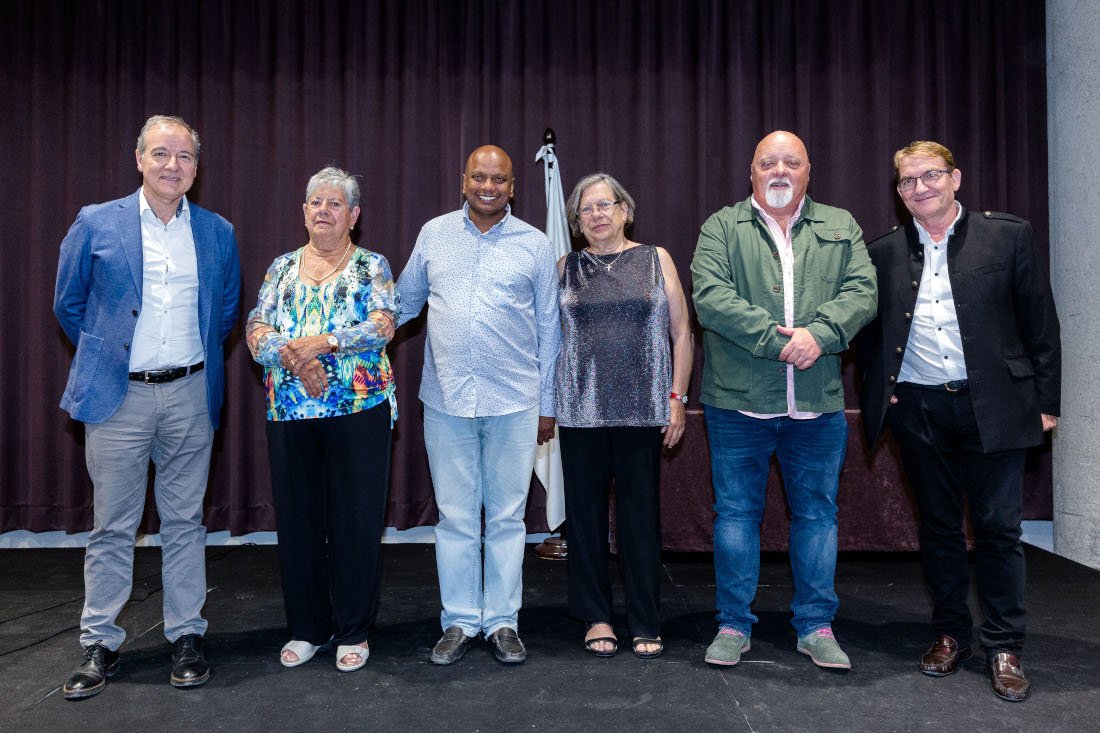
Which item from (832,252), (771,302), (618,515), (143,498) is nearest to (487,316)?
(618,515)

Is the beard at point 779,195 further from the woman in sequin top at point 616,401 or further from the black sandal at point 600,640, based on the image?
the black sandal at point 600,640

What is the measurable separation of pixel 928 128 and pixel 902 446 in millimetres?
2968

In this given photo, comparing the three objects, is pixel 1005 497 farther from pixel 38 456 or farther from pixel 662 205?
pixel 38 456

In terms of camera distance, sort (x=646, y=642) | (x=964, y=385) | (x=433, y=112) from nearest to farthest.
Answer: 1. (x=964, y=385)
2. (x=646, y=642)
3. (x=433, y=112)

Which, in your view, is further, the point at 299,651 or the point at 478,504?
the point at 478,504

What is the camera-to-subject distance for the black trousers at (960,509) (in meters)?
2.36

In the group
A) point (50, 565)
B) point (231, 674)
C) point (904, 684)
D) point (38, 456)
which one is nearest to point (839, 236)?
point (904, 684)

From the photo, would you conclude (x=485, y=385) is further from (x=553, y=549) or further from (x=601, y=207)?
(x=553, y=549)

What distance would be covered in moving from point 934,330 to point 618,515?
1.21 metres

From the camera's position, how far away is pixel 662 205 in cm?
464

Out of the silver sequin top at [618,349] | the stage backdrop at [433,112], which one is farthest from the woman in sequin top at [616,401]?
the stage backdrop at [433,112]

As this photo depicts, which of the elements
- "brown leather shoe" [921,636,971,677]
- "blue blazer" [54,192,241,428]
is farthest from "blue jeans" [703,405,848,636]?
"blue blazer" [54,192,241,428]

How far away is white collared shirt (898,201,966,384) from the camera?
2.40 metres

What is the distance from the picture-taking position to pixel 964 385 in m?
2.38
